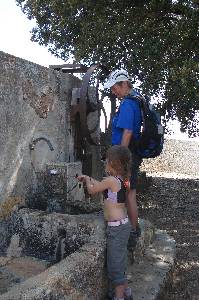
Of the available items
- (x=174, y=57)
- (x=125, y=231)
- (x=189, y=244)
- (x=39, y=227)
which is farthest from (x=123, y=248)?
(x=174, y=57)

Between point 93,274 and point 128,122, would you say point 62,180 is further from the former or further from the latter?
point 93,274

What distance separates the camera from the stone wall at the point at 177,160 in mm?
17686

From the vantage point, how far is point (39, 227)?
3.54 m

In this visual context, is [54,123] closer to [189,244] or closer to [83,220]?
[83,220]

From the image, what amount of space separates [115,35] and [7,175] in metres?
5.38

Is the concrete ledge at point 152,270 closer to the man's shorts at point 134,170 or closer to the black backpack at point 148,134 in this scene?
the man's shorts at point 134,170

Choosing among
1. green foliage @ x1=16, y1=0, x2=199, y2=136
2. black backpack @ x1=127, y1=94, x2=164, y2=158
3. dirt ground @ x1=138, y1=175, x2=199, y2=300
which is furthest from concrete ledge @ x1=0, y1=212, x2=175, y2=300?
green foliage @ x1=16, y1=0, x2=199, y2=136

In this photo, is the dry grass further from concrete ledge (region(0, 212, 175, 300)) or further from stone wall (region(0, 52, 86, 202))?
concrete ledge (region(0, 212, 175, 300))

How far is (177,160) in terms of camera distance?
18812 millimetres

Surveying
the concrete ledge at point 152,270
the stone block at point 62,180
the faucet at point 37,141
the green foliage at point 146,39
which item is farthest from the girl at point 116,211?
the green foliage at point 146,39

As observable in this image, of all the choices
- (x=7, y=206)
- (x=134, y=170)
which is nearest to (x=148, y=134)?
(x=134, y=170)

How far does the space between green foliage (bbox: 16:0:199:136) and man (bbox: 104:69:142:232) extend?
3.96 m

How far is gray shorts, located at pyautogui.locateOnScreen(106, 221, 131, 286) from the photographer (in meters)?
2.85

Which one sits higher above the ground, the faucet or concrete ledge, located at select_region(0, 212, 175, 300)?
the faucet
